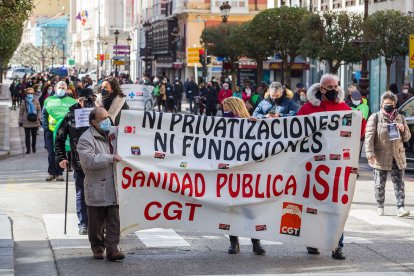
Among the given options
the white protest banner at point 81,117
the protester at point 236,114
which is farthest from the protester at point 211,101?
the protester at point 236,114

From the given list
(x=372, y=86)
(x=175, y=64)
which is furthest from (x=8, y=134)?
(x=175, y=64)

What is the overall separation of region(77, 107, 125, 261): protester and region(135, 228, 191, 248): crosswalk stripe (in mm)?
1199

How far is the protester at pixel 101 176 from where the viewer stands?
11375 millimetres

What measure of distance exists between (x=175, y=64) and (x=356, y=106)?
68867mm

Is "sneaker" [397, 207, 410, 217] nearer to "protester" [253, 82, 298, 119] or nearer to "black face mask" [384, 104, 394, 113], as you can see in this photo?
"black face mask" [384, 104, 394, 113]

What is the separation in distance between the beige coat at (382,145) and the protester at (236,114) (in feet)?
13.1

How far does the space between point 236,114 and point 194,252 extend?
5.12 feet

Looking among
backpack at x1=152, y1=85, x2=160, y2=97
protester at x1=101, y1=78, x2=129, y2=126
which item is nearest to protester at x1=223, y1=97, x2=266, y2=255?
protester at x1=101, y1=78, x2=129, y2=126

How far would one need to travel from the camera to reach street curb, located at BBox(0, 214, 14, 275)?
35.0 feet

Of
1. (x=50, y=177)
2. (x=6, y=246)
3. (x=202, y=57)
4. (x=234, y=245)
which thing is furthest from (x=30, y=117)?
(x=202, y=57)

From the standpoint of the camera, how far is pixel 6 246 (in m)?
12.0

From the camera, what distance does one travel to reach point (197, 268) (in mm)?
11125

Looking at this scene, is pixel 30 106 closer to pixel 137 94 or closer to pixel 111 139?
pixel 137 94

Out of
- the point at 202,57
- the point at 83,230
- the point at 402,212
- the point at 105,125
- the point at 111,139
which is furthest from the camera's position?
the point at 202,57
